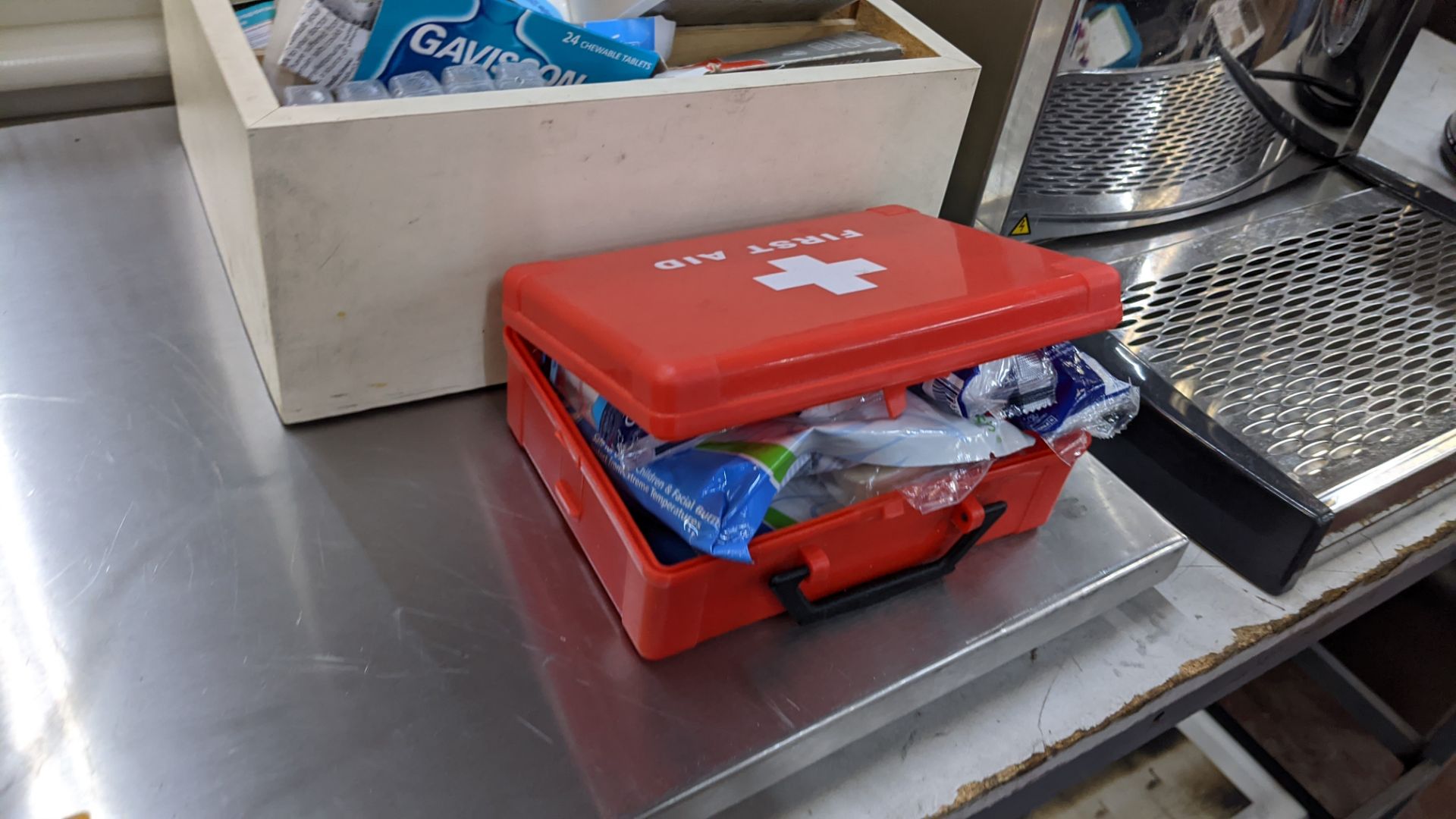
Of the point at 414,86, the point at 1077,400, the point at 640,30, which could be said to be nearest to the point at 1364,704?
the point at 1077,400

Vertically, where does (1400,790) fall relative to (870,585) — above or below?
below

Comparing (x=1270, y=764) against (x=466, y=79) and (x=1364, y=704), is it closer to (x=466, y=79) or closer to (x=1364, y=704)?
(x=1364, y=704)

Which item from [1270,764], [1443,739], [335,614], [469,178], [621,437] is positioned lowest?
[1270,764]

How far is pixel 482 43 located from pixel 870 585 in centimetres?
44

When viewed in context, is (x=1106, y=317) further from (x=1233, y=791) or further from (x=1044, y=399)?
(x=1233, y=791)

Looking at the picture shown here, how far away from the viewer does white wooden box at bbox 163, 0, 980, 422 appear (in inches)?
23.8

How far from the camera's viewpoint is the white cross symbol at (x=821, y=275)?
625mm

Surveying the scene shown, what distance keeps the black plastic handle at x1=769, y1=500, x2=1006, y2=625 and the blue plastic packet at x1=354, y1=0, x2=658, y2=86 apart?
374 millimetres

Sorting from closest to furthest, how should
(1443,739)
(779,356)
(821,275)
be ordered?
(779,356) → (821,275) → (1443,739)

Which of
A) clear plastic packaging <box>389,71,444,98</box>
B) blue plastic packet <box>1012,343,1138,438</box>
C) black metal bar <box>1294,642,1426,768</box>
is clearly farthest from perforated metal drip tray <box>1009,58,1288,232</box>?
black metal bar <box>1294,642,1426,768</box>

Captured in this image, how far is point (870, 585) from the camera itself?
2.11 feet

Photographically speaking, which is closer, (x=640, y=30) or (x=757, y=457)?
(x=757, y=457)

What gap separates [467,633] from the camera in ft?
1.98

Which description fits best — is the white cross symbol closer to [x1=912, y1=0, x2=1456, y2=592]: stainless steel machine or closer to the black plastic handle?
the black plastic handle
